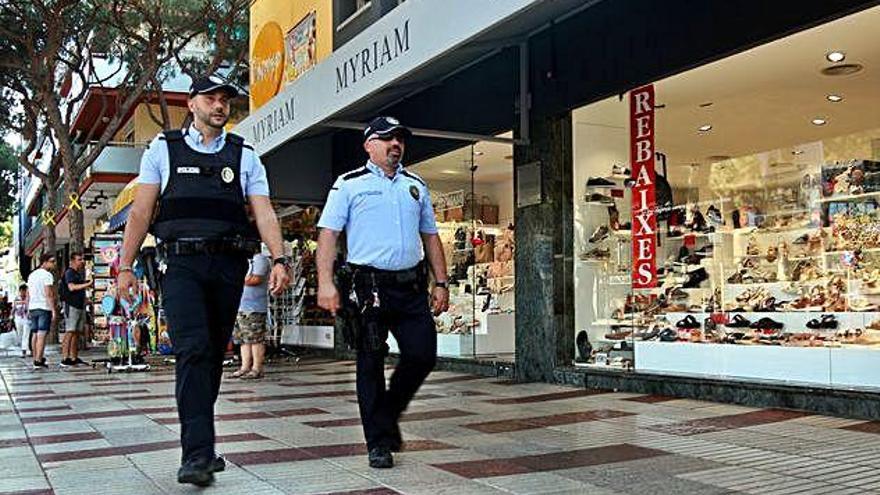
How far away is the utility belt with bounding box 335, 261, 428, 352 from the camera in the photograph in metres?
4.70

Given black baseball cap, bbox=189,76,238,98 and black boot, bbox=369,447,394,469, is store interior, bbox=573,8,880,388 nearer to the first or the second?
black boot, bbox=369,447,394,469

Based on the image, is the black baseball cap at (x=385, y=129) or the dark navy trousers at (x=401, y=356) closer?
the dark navy trousers at (x=401, y=356)

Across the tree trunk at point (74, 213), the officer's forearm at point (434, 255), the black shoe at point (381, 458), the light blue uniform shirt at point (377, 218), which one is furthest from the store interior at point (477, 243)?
the tree trunk at point (74, 213)

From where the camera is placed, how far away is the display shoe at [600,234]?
351 inches

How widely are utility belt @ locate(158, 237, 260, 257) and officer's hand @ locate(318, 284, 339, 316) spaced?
45 cm

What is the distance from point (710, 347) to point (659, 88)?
2264 millimetres

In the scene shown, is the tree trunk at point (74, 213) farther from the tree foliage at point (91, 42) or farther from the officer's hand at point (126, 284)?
→ the officer's hand at point (126, 284)

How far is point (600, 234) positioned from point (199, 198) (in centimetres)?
528

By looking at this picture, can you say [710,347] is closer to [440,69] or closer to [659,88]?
[659,88]

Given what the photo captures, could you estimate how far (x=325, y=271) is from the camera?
4770 mm

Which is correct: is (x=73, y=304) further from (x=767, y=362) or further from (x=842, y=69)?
(x=842, y=69)

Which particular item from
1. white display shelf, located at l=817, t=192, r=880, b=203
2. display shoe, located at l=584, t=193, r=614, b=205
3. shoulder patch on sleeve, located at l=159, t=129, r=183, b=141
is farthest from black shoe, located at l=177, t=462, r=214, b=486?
white display shelf, located at l=817, t=192, r=880, b=203

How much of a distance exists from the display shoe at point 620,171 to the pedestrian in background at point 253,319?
404 centimetres

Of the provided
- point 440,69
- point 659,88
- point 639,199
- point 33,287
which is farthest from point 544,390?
point 33,287
